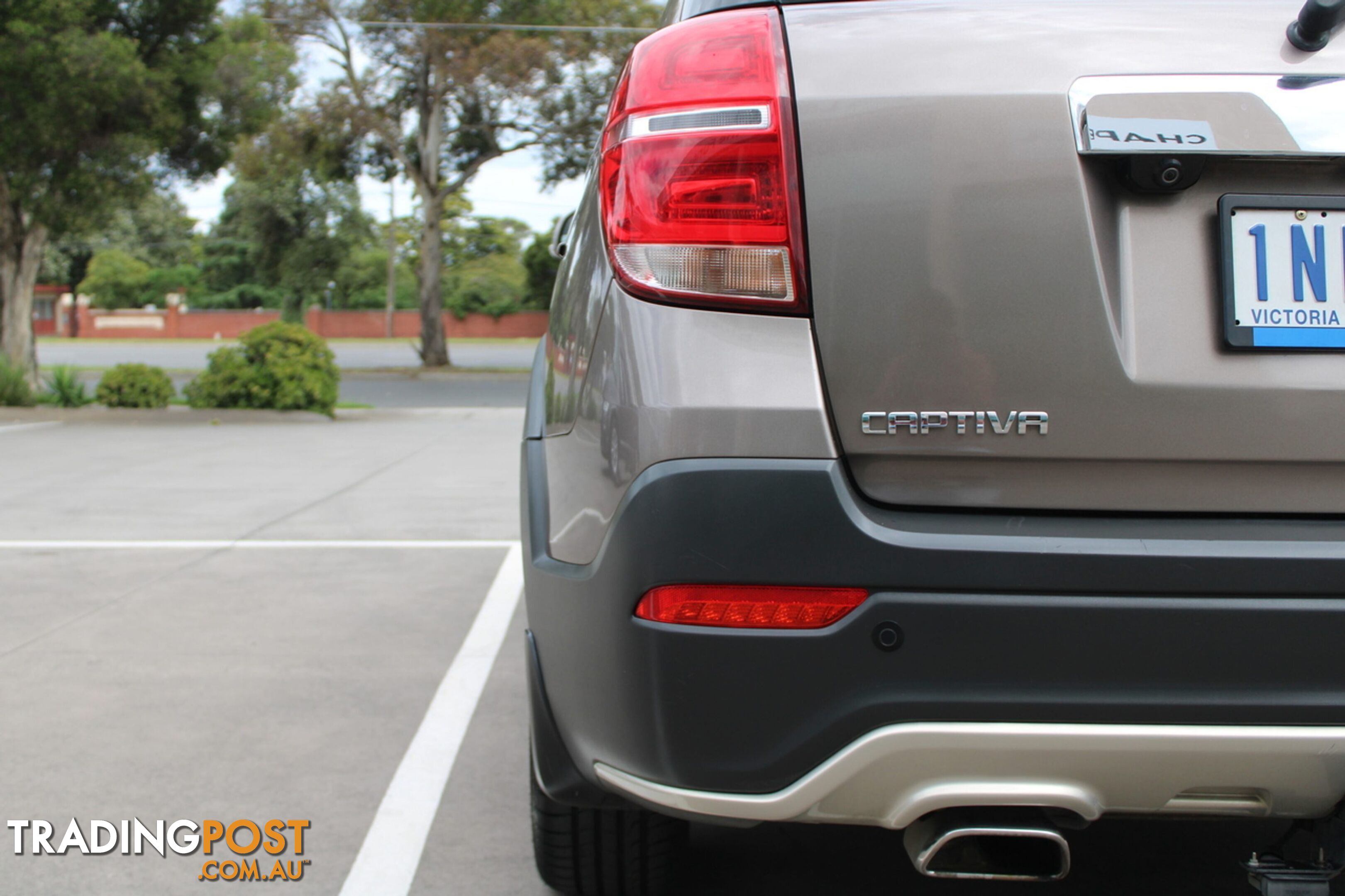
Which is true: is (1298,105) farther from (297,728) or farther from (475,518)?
(475,518)

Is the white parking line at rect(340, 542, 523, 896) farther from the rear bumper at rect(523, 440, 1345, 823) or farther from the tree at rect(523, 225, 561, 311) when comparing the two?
the tree at rect(523, 225, 561, 311)

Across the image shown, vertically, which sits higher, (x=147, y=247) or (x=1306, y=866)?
(x=147, y=247)

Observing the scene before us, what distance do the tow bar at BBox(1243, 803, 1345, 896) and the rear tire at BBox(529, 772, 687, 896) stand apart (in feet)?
3.19

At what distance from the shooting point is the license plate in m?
1.61

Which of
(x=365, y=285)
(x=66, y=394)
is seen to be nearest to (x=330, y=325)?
(x=365, y=285)

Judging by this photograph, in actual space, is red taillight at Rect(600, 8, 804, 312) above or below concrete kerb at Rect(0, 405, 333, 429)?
above

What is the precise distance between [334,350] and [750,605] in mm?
27048

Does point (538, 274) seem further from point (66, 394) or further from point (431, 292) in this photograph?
point (66, 394)

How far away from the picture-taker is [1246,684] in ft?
5.10

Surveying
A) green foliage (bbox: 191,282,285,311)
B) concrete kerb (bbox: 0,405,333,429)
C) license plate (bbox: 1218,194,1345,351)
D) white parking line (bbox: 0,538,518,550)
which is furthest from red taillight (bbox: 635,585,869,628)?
green foliage (bbox: 191,282,285,311)

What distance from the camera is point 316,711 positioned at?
11.7 ft

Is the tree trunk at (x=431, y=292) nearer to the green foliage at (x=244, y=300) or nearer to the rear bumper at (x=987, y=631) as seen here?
the rear bumper at (x=987, y=631)

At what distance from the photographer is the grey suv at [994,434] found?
1559 mm

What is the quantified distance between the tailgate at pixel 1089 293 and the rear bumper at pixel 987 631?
0.22 ft
